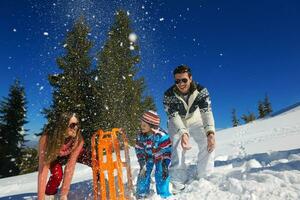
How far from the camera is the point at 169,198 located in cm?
460

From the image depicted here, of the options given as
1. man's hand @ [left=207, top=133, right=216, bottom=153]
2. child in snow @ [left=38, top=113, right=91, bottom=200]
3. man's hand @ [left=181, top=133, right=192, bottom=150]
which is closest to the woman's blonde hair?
child in snow @ [left=38, top=113, right=91, bottom=200]

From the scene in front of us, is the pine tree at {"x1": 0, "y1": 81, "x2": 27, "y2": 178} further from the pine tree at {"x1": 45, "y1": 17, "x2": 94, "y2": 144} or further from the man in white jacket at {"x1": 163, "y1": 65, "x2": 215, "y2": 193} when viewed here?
the man in white jacket at {"x1": 163, "y1": 65, "x2": 215, "y2": 193}

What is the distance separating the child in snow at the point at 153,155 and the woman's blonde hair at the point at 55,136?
1266 millimetres

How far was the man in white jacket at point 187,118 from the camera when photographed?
5441 millimetres

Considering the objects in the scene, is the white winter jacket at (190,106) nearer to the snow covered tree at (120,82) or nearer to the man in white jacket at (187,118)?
the man in white jacket at (187,118)

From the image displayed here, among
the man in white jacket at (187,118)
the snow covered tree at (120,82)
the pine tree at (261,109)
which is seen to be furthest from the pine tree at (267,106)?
the man in white jacket at (187,118)

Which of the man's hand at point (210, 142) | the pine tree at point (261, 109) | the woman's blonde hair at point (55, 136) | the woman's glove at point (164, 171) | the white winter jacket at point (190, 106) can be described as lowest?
the woman's glove at point (164, 171)

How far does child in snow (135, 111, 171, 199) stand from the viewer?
15.7 feet

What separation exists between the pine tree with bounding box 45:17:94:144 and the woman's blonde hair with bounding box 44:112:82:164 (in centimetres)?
1192

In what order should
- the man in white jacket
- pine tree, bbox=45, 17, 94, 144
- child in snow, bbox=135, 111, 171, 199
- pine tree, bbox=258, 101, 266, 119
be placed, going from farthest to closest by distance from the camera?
pine tree, bbox=258, 101, 266, 119 < pine tree, bbox=45, 17, 94, 144 < the man in white jacket < child in snow, bbox=135, 111, 171, 199

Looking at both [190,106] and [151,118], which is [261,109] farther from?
[151,118]

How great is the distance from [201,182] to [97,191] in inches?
67.1

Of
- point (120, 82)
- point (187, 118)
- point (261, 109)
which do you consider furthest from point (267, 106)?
point (187, 118)

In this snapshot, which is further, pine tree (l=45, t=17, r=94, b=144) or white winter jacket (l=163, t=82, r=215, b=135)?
pine tree (l=45, t=17, r=94, b=144)
